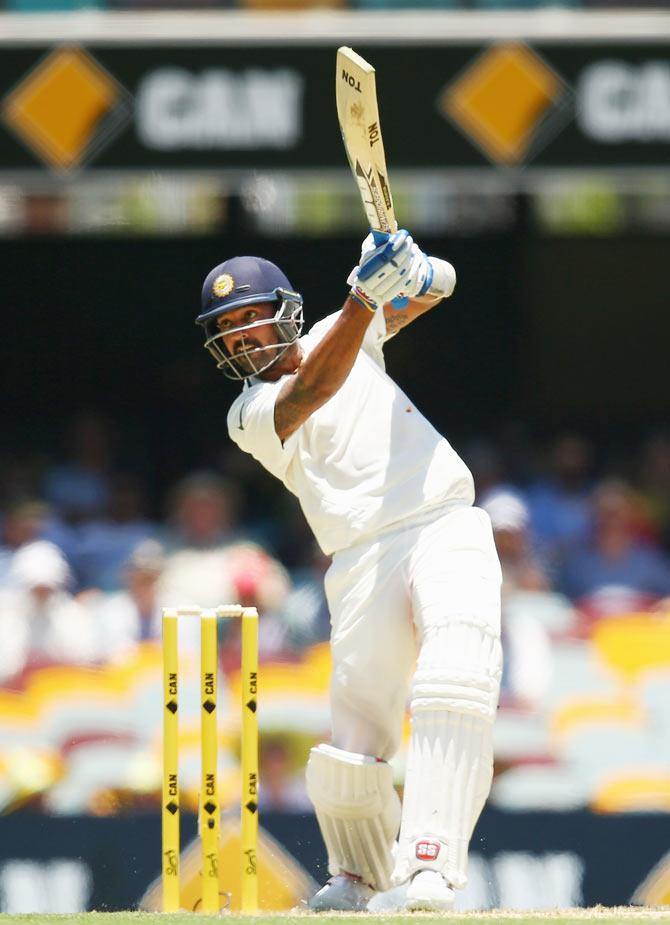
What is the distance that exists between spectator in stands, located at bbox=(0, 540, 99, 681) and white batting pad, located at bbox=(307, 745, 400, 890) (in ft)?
7.49

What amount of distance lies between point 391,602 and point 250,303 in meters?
0.72

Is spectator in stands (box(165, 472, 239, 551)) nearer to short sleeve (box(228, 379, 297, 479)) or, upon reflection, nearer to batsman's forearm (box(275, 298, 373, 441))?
short sleeve (box(228, 379, 297, 479))

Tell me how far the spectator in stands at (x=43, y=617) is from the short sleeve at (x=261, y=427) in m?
2.34

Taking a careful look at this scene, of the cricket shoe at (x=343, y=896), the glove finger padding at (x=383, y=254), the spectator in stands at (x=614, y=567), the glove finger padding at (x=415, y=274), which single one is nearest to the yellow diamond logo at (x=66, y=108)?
the spectator in stands at (x=614, y=567)

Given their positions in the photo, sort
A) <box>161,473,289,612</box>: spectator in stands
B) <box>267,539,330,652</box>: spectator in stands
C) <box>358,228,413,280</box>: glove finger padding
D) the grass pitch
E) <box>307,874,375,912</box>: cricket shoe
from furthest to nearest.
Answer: <box>161,473,289,612</box>: spectator in stands
<box>267,539,330,652</box>: spectator in stands
<box>307,874,375,912</box>: cricket shoe
<box>358,228,413,280</box>: glove finger padding
the grass pitch

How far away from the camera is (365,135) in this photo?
3809 millimetres

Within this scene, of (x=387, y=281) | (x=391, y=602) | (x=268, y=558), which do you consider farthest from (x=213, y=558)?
(x=387, y=281)

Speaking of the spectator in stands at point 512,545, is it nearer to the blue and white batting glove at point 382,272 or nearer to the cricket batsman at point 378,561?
the cricket batsman at point 378,561

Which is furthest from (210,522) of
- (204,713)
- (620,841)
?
(204,713)

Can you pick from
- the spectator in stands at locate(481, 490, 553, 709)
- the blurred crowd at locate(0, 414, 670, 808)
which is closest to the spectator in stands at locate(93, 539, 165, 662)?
the blurred crowd at locate(0, 414, 670, 808)

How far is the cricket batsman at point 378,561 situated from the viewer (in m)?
3.63

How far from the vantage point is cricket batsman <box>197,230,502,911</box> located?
363 centimetres

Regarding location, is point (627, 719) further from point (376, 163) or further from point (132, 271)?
point (132, 271)

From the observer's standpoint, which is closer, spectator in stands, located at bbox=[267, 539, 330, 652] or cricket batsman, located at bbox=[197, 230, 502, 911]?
cricket batsman, located at bbox=[197, 230, 502, 911]
